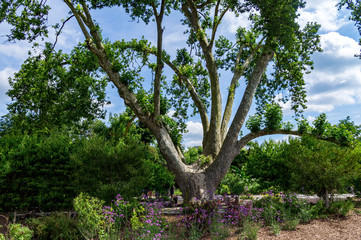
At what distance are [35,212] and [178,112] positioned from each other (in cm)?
700

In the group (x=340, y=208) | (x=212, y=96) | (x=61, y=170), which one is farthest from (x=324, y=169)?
(x=61, y=170)

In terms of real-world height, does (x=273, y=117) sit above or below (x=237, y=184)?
above

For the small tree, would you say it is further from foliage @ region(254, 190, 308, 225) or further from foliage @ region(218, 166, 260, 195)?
foliage @ region(218, 166, 260, 195)

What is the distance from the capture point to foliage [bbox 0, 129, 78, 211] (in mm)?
8203

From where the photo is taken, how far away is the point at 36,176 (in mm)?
8461

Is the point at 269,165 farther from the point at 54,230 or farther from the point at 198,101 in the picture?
the point at 54,230

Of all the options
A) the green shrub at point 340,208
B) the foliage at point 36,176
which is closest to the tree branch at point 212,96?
the green shrub at point 340,208

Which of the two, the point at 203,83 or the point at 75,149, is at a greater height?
the point at 203,83

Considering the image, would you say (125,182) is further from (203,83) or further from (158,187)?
(203,83)

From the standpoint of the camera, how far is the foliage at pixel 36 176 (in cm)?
820

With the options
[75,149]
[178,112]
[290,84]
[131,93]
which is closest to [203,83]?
[178,112]

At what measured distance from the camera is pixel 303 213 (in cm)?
718

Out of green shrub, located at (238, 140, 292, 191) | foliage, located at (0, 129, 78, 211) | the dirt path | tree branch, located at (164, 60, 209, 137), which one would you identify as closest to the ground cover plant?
the dirt path

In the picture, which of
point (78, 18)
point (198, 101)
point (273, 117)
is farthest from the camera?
point (198, 101)
